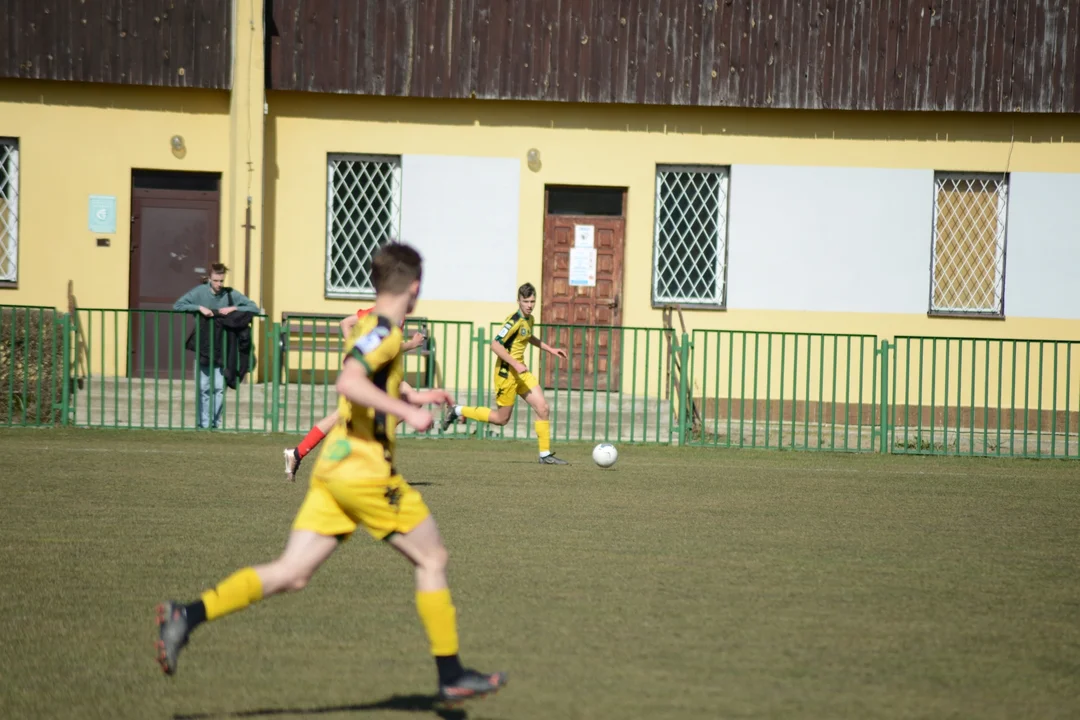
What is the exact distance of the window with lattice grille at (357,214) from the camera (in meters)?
20.3

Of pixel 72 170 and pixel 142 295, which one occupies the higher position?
pixel 72 170

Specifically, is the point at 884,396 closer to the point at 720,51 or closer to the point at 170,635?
the point at 720,51

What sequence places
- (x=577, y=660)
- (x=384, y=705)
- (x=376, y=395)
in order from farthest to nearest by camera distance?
1. (x=577, y=660)
2. (x=384, y=705)
3. (x=376, y=395)

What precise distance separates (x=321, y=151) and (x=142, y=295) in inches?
132

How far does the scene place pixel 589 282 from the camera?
67.2ft

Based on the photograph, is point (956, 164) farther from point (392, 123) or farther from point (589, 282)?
point (392, 123)

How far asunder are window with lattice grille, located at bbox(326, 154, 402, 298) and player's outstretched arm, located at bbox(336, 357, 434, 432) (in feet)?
50.3

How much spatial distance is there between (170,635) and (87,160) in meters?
16.3

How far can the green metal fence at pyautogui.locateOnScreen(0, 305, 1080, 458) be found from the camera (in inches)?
669

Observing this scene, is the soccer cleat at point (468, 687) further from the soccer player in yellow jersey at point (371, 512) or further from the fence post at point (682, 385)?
the fence post at point (682, 385)

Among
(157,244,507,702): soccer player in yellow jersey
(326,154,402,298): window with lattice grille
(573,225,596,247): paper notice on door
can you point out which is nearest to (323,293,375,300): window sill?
(326,154,402,298): window with lattice grille

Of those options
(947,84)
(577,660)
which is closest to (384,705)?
(577,660)

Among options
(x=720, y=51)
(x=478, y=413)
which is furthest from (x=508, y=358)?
(x=720, y=51)

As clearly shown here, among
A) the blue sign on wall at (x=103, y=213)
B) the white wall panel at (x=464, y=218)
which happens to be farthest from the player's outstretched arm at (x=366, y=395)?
the blue sign on wall at (x=103, y=213)
